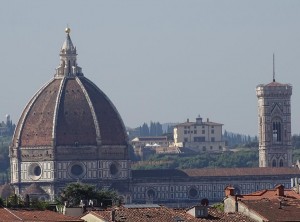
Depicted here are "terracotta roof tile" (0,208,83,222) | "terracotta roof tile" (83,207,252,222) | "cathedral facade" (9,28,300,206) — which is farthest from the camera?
"cathedral facade" (9,28,300,206)


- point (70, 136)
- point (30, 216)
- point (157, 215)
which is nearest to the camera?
point (30, 216)

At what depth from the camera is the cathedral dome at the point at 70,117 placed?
19625cm

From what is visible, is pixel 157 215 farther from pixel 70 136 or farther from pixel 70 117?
pixel 70 136

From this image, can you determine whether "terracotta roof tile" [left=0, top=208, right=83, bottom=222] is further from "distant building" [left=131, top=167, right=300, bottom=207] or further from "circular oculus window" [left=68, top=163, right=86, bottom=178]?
"circular oculus window" [left=68, top=163, right=86, bottom=178]

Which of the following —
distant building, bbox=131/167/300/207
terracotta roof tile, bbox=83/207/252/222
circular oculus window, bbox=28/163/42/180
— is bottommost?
terracotta roof tile, bbox=83/207/252/222

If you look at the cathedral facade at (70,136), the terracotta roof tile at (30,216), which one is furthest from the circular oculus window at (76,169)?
the terracotta roof tile at (30,216)

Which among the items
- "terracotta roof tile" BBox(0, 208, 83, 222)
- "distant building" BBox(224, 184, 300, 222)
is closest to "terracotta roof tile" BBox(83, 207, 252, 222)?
Result: "distant building" BBox(224, 184, 300, 222)

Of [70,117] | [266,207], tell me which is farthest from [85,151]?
[266,207]

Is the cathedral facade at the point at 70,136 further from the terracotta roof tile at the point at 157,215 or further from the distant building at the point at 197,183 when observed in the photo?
the terracotta roof tile at the point at 157,215

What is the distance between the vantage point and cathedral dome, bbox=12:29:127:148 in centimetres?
19625

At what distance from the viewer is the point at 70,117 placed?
648ft

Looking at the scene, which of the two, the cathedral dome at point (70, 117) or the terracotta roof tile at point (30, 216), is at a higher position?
the cathedral dome at point (70, 117)

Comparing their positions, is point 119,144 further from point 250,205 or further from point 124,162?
point 250,205

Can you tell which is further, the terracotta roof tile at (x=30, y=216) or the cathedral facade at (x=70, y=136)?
the cathedral facade at (x=70, y=136)
